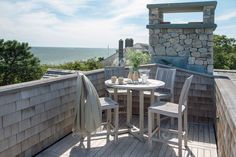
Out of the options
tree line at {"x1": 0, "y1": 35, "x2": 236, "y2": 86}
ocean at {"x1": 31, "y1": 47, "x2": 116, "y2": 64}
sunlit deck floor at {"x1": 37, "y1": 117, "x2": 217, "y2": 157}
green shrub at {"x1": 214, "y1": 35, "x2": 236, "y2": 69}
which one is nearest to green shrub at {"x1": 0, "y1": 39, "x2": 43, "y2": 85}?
tree line at {"x1": 0, "y1": 35, "x2": 236, "y2": 86}

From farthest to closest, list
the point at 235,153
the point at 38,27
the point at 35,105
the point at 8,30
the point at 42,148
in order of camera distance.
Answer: the point at 38,27 < the point at 8,30 < the point at 42,148 < the point at 35,105 < the point at 235,153

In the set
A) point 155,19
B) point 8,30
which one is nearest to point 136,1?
point 155,19

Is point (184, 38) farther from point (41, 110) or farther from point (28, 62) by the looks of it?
point (28, 62)

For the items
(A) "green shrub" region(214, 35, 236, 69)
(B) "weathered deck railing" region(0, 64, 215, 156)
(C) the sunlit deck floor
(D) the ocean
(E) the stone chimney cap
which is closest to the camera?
(B) "weathered deck railing" region(0, 64, 215, 156)

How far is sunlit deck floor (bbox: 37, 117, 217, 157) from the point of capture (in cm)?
340

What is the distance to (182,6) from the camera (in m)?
6.27

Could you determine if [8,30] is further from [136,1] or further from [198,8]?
[198,8]

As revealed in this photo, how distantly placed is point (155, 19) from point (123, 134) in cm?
370

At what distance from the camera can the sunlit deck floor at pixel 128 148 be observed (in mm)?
3398

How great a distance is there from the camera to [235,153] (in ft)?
5.92

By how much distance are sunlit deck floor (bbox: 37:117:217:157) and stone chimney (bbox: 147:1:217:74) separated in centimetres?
260

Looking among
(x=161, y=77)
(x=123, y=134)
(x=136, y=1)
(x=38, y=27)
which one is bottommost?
(x=123, y=134)

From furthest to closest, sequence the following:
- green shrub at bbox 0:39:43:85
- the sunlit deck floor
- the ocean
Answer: the ocean
green shrub at bbox 0:39:43:85
the sunlit deck floor

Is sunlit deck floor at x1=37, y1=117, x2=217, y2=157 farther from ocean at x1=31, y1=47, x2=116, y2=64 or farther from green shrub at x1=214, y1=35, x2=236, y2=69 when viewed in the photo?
ocean at x1=31, y1=47, x2=116, y2=64
